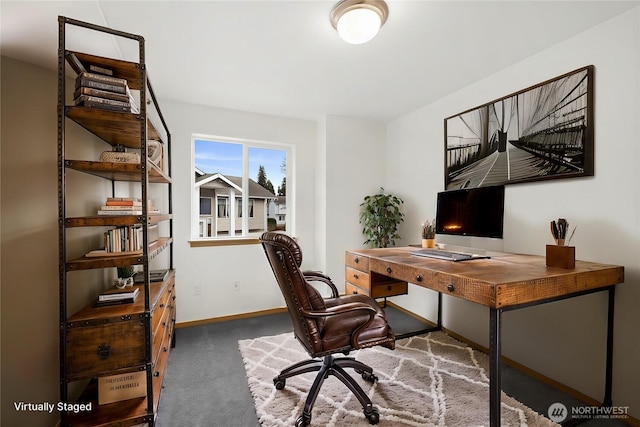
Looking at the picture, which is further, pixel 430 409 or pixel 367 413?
pixel 430 409

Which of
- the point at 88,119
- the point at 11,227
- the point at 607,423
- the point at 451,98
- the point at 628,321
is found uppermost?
the point at 451,98

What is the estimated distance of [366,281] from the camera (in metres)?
2.37

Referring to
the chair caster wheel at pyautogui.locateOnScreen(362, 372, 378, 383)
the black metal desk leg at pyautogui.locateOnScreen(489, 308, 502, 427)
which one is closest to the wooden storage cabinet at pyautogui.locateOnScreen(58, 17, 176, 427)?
the chair caster wheel at pyautogui.locateOnScreen(362, 372, 378, 383)

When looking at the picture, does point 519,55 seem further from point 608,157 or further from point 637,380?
point 637,380

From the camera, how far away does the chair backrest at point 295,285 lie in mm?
1553

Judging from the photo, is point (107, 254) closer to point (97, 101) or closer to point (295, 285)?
point (97, 101)

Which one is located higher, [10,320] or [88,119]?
[88,119]

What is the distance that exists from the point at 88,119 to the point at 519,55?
9.53ft

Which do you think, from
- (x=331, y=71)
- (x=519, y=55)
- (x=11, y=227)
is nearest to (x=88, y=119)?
(x=11, y=227)

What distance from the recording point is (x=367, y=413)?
1.62m

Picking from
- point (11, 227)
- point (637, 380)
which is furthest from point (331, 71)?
point (637, 380)

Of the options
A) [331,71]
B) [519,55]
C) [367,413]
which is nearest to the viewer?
[367,413]

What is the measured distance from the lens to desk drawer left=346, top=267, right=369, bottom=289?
2.38 metres

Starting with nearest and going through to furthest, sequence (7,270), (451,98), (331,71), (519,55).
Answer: (7,270) < (519,55) < (331,71) < (451,98)
